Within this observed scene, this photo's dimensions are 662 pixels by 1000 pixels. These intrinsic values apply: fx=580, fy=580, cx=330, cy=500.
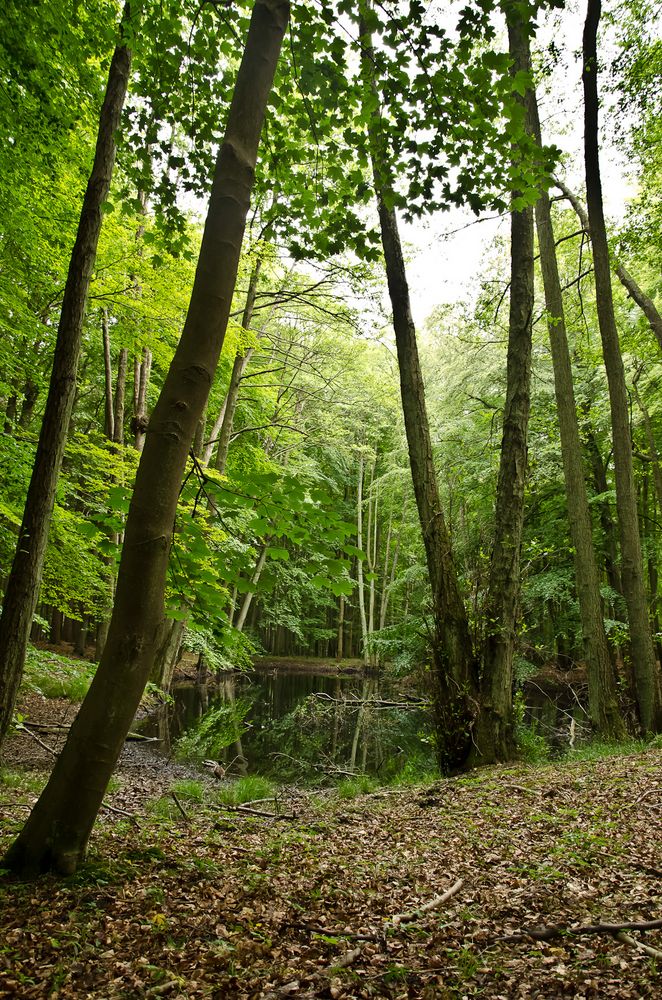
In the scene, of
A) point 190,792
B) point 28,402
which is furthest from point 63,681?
point 190,792

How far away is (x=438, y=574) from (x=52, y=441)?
419 centimetres

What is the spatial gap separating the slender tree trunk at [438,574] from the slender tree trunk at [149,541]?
408 cm

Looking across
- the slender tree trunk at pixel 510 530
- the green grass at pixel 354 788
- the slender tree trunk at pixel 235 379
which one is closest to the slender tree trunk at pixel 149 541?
the green grass at pixel 354 788

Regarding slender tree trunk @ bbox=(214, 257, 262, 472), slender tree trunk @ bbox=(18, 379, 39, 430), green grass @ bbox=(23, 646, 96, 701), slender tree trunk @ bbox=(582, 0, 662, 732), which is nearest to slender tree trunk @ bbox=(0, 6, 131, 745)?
green grass @ bbox=(23, 646, 96, 701)

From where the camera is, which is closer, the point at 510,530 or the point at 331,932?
the point at 331,932

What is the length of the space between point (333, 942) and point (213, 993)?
1.94 feet

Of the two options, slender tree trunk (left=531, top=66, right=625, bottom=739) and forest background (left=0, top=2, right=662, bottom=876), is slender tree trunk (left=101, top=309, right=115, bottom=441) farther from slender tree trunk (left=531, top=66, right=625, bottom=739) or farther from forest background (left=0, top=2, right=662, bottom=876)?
slender tree trunk (left=531, top=66, right=625, bottom=739)

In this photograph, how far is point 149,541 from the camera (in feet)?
8.33

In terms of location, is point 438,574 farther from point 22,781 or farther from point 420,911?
point 22,781

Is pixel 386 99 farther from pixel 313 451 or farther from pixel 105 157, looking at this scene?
pixel 313 451

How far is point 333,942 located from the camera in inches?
97.0

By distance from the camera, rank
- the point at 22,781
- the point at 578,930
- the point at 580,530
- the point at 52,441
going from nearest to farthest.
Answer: the point at 578,930, the point at 52,441, the point at 22,781, the point at 580,530

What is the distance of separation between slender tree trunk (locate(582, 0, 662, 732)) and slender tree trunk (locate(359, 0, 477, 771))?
3562 millimetres

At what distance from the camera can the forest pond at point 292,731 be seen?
9.61 m
